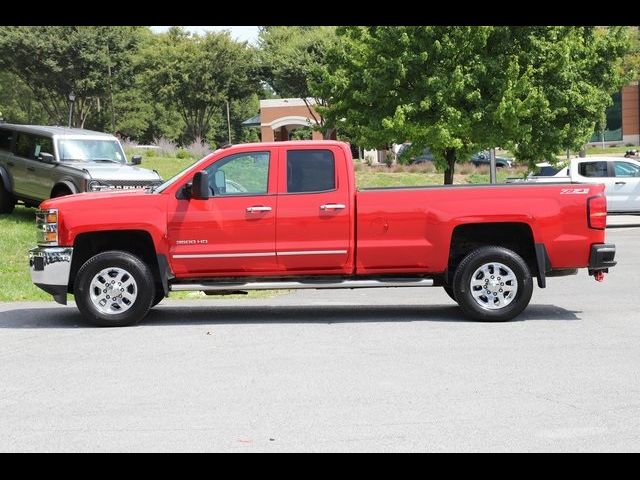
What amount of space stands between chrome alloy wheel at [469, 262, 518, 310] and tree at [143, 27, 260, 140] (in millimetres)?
48863

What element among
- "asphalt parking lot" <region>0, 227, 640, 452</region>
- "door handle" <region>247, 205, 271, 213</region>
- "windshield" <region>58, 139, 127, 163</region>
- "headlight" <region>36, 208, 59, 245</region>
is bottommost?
"asphalt parking lot" <region>0, 227, 640, 452</region>

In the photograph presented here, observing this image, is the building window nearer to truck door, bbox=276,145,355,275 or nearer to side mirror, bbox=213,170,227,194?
truck door, bbox=276,145,355,275

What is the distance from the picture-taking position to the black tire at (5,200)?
74.3ft

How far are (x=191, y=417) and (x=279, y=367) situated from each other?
1.79m

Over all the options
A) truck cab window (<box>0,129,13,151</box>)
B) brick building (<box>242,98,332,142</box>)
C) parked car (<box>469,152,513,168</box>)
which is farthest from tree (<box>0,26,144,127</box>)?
truck cab window (<box>0,129,13,151</box>)

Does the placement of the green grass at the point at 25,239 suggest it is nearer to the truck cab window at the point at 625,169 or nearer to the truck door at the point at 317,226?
the truck door at the point at 317,226

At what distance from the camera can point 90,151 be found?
22078mm

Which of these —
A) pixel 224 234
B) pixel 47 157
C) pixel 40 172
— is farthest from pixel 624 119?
pixel 224 234

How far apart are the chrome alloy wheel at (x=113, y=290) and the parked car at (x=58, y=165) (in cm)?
968

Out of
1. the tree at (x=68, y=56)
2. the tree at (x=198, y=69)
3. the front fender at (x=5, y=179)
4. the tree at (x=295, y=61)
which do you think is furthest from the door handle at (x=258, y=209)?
the tree at (x=198, y=69)

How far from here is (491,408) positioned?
6812mm

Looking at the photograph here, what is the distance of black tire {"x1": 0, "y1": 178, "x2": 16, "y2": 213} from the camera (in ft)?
74.3

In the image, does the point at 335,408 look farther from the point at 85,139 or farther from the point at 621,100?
the point at 621,100

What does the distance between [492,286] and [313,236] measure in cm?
199
